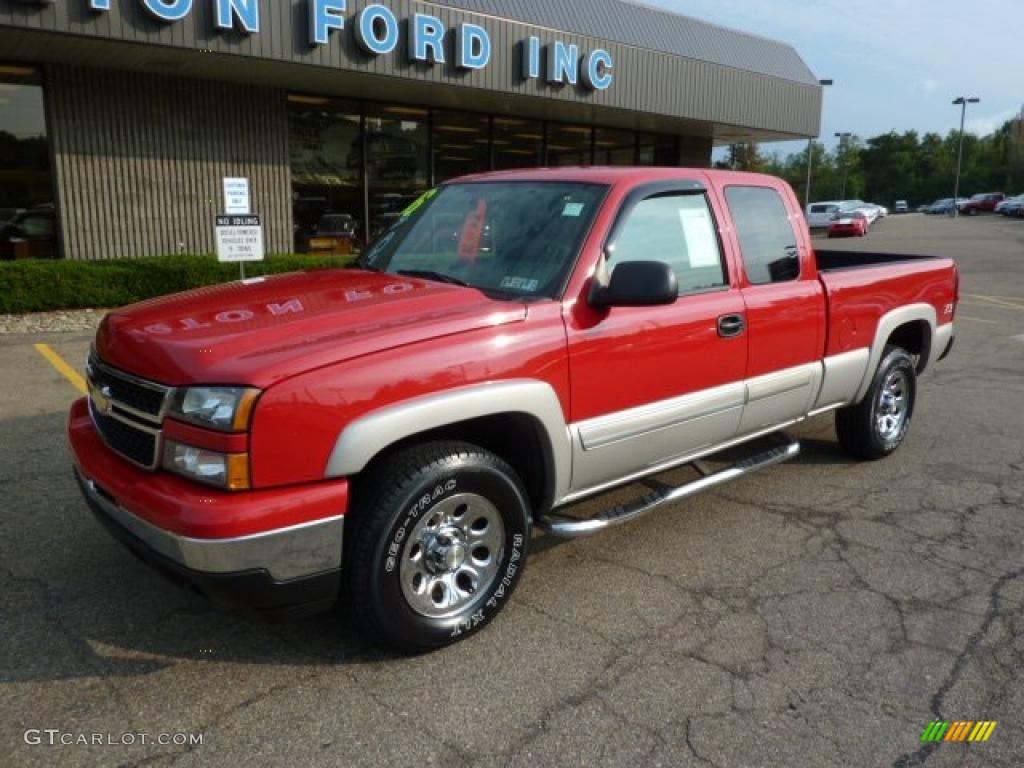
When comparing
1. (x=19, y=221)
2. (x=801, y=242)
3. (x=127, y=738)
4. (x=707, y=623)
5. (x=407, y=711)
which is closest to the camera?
(x=127, y=738)

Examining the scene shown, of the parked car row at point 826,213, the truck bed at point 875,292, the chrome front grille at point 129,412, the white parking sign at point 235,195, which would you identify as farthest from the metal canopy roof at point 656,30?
the parked car row at point 826,213

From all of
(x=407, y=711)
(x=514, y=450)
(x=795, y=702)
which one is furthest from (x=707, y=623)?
(x=407, y=711)

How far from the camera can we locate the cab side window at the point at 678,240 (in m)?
3.69

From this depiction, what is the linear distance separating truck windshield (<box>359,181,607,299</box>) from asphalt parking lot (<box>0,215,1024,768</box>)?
1400 mm

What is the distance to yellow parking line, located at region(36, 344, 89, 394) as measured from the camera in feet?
23.7

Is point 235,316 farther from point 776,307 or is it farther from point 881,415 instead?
point 881,415

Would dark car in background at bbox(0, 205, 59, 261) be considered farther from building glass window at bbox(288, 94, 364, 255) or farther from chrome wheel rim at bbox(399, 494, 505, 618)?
chrome wheel rim at bbox(399, 494, 505, 618)

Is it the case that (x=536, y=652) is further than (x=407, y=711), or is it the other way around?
(x=536, y=652)

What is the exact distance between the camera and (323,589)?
2762 mm

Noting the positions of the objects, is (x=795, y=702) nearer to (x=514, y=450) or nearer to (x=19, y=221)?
(x=514, y=450)

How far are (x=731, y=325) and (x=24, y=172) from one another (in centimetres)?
1225

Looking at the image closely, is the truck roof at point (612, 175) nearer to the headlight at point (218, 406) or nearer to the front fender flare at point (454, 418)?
the front fender flare at point (454, 418)

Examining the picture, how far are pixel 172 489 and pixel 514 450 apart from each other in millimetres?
1355

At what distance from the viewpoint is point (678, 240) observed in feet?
12.9
